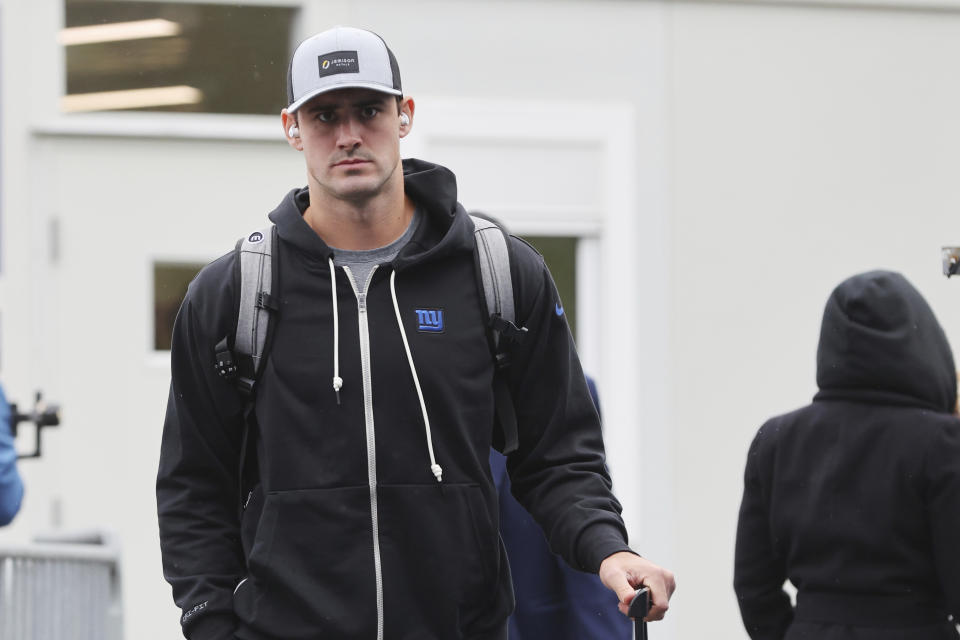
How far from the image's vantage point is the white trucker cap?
2836 millimetres

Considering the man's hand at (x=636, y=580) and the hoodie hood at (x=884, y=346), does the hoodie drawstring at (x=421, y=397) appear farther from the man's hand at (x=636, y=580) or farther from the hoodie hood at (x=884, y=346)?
the hoodie hood at (x=884, y=346)

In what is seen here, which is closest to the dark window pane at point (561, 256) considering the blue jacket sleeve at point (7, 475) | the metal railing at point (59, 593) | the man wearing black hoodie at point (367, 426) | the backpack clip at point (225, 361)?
the metal railing at point (59, 593)

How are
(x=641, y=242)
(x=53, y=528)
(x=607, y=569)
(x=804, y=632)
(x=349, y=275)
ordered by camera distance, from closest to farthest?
(x=607, y=569)
(x=349, y=275)
(x=804, y=632)
(x=53, y=528)
(x=641, y=242)

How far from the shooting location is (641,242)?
7453 millimetres

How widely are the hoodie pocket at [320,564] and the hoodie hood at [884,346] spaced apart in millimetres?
1711

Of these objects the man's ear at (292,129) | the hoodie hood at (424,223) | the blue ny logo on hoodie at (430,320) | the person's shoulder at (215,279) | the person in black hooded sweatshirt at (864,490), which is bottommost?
the person in black hooded sweatshirt at (864,490)

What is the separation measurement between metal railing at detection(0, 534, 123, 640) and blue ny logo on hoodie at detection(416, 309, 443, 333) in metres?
2.25

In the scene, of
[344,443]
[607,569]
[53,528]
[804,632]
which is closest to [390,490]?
[344,443]

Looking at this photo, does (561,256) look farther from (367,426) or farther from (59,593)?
(367,426)

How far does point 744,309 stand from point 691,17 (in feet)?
4.86

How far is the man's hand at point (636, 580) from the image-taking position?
261 cm

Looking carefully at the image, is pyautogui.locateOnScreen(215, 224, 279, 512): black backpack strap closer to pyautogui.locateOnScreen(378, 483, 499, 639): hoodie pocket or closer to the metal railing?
pyautogui.locateOnScreen(378, 483, 499, 639): hoodie pocket

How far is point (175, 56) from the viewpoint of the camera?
7059 millimetres

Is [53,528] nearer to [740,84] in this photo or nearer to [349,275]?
[740,84]
